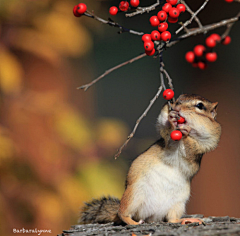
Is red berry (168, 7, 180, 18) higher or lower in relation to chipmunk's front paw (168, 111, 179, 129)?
lower

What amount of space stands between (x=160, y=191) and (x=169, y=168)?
12cm

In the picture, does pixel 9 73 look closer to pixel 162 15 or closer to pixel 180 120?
pixel 180 120

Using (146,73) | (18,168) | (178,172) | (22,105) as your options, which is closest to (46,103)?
(22,105)

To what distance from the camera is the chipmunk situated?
63.8 inches

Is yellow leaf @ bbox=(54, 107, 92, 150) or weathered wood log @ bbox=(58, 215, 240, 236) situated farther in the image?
yellow leaf @ bbox=(54, 107, 92, 150)

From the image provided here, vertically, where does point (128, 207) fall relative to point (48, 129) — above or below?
below

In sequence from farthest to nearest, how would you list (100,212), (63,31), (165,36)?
(63,31), (100,212), (165,36)

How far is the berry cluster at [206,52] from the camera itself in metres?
0.76

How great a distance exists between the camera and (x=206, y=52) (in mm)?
833

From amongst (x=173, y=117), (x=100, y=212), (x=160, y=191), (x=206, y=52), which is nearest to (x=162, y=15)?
(x=206, y=52)

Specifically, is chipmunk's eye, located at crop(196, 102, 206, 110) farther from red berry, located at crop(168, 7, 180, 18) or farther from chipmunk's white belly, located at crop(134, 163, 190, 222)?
red berry, located at crop(168, 7, 180, 18)

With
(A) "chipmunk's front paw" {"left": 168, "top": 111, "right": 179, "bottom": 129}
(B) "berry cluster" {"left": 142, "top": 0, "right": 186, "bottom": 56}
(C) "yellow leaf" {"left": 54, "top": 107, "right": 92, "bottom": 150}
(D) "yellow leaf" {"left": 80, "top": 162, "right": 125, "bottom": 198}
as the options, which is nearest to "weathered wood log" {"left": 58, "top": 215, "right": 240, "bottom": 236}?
(A) "chipmunk's front paw" {"left": 168, "top": 111, "right": 179, "bottom": 129}

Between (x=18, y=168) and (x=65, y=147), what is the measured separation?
38 cm

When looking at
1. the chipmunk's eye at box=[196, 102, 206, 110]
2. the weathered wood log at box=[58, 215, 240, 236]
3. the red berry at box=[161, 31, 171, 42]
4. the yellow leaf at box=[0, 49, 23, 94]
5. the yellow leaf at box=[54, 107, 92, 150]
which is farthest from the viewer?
the yellow leaf at box=[54, 107, 92, 150]
